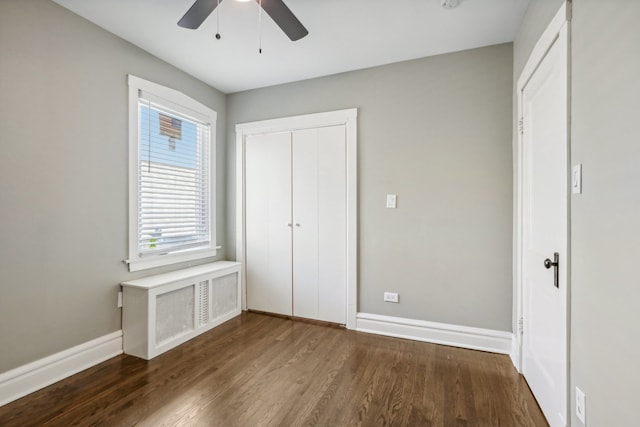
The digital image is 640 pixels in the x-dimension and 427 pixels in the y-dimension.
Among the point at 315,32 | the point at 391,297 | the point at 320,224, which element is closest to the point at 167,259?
the point at 320,224

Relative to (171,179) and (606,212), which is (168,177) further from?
(606,212)

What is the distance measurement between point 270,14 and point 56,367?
271 centimetres

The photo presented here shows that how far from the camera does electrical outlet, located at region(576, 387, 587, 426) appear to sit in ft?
3.92

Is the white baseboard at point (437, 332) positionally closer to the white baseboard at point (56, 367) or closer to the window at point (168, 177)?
the window at point (168, 177)

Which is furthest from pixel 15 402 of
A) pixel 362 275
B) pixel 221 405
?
pixel 362 275

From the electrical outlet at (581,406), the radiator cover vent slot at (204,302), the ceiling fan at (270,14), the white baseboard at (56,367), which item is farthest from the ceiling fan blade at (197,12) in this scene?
the electrical outlet at (581,406)

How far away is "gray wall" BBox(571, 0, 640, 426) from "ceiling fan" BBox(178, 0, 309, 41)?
4.49ft

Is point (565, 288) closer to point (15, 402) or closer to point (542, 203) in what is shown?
point (542, 203)

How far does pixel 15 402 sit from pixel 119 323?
70 cm

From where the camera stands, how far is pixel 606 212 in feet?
3.47

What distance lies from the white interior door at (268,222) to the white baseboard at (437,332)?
3.13 ft

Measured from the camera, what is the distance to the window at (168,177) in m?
2.50

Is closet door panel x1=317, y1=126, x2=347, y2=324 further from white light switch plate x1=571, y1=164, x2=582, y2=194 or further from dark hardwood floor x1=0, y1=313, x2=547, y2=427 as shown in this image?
white light switch plate x1=571, y1=164, x2=582, y2=194

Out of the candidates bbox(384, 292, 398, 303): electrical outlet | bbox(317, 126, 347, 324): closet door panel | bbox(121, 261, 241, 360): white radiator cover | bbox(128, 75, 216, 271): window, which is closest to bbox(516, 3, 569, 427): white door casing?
bbox(384, 292, 398, 303): electrical outlet
